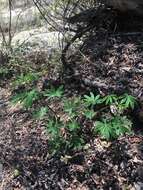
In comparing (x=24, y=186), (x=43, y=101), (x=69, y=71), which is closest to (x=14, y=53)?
(x=69, y=71)

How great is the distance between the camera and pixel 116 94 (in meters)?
4.46

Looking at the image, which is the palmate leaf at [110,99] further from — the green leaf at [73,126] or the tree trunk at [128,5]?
the tree trunk at [128,5]

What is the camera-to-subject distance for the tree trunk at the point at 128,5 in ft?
16.0

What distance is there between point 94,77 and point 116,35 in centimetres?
71

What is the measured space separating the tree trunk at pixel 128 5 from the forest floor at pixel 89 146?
0.79ft

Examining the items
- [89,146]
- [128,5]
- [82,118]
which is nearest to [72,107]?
[82,118]

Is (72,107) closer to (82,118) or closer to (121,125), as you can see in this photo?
(82,118)

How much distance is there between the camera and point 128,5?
4.98m

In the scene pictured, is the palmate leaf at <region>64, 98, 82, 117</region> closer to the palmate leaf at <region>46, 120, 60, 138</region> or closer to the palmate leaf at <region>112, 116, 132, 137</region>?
the palmate leaf at <region>46, 120, 60, 138</region>

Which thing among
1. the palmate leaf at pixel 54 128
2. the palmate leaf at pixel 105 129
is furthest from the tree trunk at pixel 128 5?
the palmate leaf at pixel 54 128

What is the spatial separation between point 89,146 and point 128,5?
68.9 inches

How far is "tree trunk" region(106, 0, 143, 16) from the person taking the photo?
4887mm

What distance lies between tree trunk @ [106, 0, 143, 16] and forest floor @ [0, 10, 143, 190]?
240 millimetres

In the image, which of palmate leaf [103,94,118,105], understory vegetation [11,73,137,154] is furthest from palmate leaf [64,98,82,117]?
palmate leaf [103,94,118,105]
